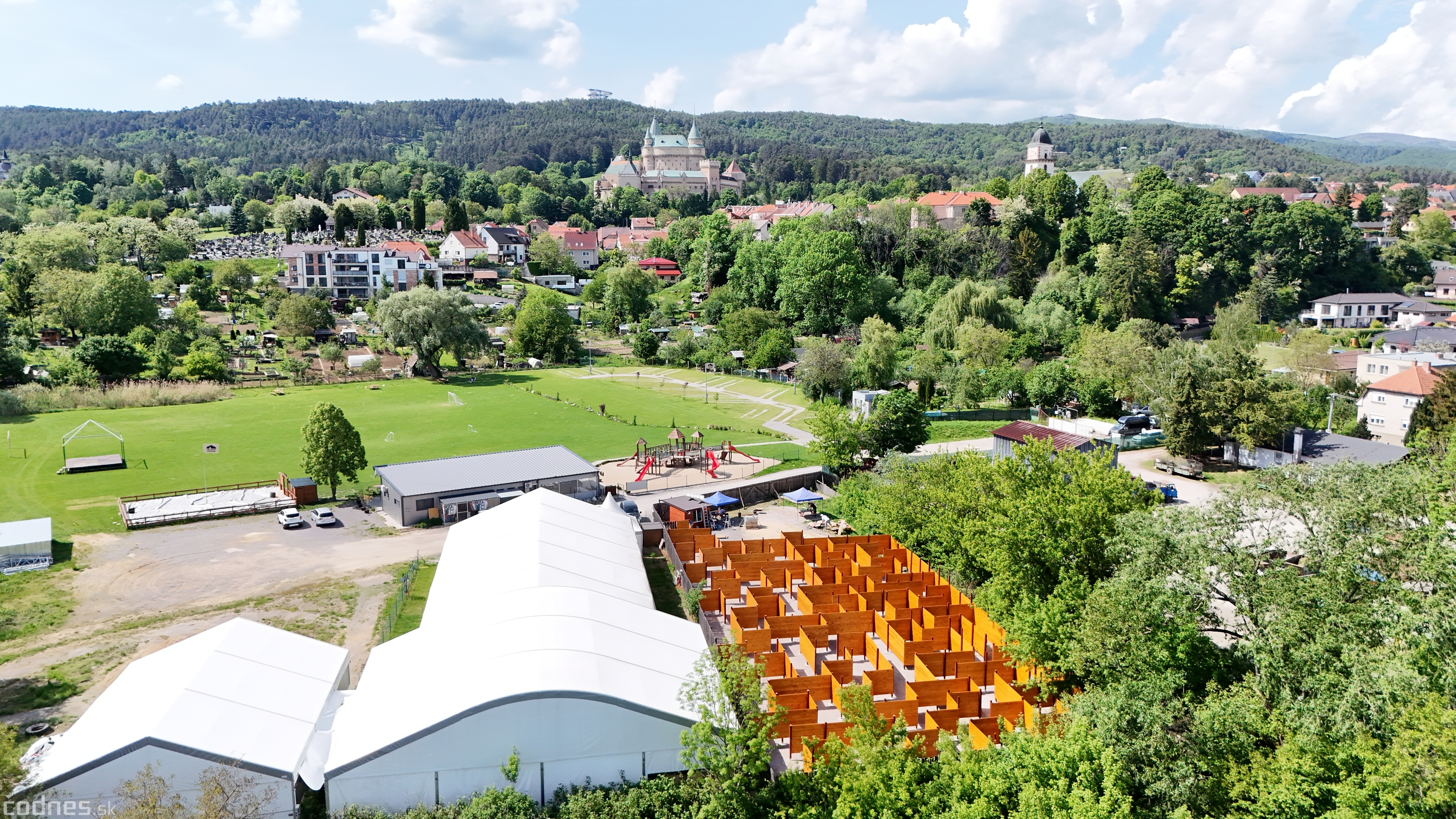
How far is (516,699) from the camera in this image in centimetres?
1582

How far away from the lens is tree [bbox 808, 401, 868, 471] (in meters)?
36.2

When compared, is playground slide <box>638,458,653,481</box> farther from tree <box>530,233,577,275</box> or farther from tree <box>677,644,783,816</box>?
tree <box>530,233,577,275</box>

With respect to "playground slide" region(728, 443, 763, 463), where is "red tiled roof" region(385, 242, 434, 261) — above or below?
above

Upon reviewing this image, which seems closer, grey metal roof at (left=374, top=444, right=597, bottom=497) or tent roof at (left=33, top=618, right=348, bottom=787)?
tent roof at (left=33, top=618, right=348, bottom=787)

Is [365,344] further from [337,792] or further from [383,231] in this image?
[337,792]

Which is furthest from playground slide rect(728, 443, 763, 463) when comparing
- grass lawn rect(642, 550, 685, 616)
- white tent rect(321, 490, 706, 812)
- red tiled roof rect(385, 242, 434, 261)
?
red tiled roof rect(385, 242, 434, 261)

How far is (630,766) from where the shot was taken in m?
16.4

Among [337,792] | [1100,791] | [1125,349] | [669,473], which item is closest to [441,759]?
[337,792]

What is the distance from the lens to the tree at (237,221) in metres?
116

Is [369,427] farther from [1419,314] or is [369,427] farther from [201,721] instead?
[1419,314]

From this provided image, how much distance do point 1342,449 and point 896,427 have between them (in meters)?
20.7

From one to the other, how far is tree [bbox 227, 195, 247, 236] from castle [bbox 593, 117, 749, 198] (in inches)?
2262

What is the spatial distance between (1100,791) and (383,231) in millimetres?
116408

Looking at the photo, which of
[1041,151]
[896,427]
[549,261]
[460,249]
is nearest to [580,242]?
[549,261]
